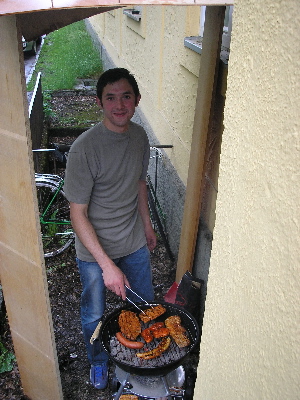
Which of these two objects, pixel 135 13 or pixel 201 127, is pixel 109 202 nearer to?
pixel 201 127

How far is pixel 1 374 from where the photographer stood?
3.48 m

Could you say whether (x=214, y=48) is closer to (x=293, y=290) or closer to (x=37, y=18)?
(x=37, y=18)

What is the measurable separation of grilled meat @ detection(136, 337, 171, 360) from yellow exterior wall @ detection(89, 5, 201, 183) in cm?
201

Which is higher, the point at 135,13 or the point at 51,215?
the point at 135,13

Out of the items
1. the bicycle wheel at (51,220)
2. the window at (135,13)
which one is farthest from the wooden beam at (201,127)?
the window at (135,13)

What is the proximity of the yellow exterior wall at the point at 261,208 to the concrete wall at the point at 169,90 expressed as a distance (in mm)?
2658

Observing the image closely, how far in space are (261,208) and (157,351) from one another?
1.85 meters

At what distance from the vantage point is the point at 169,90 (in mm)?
4867

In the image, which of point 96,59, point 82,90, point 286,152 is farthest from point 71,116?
point 286,152

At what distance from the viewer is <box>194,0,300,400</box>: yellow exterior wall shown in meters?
0.98

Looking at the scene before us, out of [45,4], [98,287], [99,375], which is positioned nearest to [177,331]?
[98,287]

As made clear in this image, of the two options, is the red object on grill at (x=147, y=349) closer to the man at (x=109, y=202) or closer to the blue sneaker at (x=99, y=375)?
the man at (x=109, y=202)

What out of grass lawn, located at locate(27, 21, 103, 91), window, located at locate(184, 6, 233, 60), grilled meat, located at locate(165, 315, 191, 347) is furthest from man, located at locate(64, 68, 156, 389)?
grass lawn, located at locate(27, 21, 103, 91)

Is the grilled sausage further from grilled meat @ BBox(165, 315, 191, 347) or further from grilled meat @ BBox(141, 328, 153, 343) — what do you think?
grilled meat @ BBox(165, 315, 191, 347)
